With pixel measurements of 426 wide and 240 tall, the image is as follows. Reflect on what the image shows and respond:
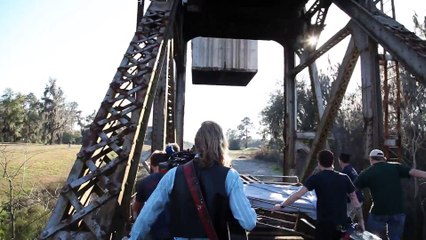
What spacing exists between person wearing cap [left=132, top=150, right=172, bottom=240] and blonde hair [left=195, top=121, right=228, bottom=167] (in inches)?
22.7

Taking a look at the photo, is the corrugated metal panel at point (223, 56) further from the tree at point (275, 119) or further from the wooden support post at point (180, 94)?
the tree at point (275, 119)

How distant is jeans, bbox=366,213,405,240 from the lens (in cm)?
529

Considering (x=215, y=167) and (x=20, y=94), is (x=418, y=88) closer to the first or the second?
(x=215, y=167)

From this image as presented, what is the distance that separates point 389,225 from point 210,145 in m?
4.12

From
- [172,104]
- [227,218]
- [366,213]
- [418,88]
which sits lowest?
[366,213]

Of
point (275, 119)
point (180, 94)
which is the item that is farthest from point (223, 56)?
point (275, 119)

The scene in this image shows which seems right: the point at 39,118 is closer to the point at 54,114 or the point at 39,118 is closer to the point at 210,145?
the point at 54,114

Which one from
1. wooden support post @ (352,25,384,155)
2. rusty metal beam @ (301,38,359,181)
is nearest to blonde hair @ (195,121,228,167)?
wooden support post @ (352,25,384,155)

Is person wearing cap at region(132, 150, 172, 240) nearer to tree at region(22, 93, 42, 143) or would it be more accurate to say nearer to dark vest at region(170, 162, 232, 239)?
dark vest at region(170, 162, 232, 239)

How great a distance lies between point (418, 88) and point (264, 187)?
2432cm

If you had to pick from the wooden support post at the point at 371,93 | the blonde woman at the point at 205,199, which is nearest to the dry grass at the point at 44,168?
the wooden support post at the point at 371,93

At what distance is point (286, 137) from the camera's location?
37.0 feet

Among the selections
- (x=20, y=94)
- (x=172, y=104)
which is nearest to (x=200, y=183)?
(x=172, y=104)

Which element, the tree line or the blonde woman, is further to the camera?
the tree line
